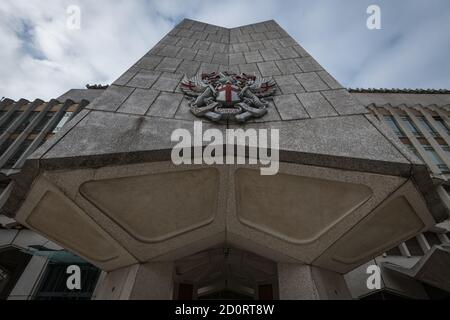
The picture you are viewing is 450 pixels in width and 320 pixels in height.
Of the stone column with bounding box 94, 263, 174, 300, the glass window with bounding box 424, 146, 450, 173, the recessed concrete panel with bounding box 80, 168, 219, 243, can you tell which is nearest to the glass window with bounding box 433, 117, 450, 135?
the glass window with bounding box 424, 146, 450, 173

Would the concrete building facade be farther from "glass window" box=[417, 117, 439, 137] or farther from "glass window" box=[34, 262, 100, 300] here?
"glass window" box=[417, 117, 439, 137]

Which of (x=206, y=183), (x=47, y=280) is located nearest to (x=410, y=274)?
(x=206, y=183)

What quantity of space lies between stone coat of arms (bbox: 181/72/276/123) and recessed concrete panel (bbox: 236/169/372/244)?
3.59 feet

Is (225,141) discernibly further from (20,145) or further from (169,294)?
(20,145)

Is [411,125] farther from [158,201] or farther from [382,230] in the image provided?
[158,201]

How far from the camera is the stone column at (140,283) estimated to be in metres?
3.56

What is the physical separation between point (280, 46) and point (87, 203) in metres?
6.30

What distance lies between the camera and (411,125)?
61.1 feet

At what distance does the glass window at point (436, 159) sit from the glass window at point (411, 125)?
1.60 m

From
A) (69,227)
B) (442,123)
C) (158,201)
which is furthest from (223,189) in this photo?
(442,123)

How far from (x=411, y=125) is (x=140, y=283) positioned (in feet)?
74.7

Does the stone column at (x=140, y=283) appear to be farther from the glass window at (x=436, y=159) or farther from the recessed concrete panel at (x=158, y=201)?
the glass window at (x=436, y=159)

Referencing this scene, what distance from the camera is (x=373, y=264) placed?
418 inches

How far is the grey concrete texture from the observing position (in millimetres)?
2992
